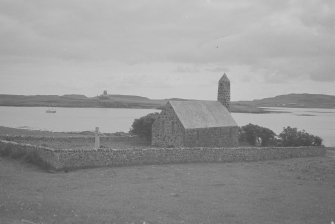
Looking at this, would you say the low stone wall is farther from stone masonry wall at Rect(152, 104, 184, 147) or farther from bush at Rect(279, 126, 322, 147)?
bush at Rect(279, 126, 322, 147)

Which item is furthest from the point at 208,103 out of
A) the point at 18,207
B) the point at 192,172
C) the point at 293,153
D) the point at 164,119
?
the point at 18,207

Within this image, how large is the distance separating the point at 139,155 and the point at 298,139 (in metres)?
27.0

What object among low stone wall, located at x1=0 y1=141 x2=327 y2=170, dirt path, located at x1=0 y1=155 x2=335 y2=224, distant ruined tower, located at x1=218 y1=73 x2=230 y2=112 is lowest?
dirt path, located at x1=0 y1=155 x2=335 y2=224

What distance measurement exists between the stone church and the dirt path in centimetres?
958

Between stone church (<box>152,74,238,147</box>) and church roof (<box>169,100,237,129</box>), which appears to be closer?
stone church (<box>152,74,238,147</box>)

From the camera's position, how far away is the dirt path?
1587cm

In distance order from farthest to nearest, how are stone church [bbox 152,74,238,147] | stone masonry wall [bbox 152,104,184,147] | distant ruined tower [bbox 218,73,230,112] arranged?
distant ruined tower [bbox 218,73,230,112] < stone church [bbox 152,74,238,147] < stone masonry wall [bbox 152,104,184,147]

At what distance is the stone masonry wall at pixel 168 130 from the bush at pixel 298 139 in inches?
703

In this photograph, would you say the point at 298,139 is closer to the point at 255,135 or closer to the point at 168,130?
the point at 255,135

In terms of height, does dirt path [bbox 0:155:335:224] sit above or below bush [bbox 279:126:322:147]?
below

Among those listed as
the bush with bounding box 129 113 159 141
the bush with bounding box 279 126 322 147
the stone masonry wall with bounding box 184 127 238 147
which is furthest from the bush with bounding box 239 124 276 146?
the bush with bounding box 129 113 159 141

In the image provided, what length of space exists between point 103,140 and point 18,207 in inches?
1014

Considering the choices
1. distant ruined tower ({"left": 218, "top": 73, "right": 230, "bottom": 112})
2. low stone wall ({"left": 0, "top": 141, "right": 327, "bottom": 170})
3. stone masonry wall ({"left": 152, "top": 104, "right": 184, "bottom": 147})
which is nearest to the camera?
low stone wall ({"left": 0, "top": 141, "right": 327, "bottom": 170})

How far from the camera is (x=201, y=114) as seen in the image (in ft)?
141
